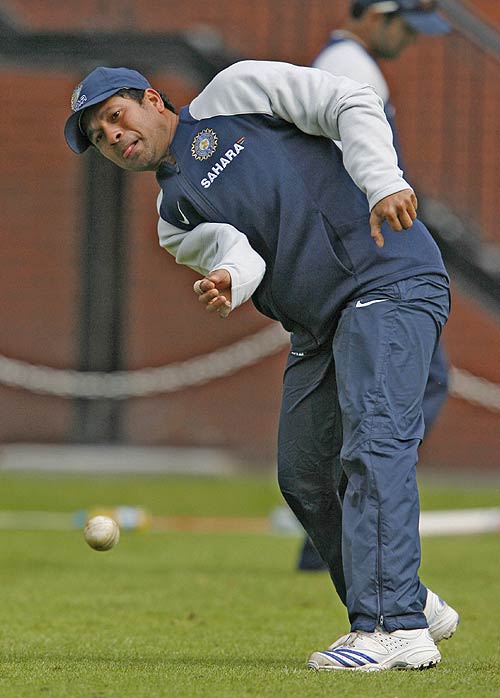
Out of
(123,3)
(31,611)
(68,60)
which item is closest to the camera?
(31,611)

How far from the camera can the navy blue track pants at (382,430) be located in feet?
12.0

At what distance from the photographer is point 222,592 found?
5703mm

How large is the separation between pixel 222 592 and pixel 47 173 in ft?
27.9

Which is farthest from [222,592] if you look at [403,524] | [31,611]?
[403,524]

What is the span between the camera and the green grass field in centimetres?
342

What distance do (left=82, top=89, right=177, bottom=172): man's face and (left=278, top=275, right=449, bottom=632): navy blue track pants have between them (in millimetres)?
700

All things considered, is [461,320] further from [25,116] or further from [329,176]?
[329,176]

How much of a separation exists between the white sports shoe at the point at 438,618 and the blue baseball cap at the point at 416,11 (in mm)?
2921

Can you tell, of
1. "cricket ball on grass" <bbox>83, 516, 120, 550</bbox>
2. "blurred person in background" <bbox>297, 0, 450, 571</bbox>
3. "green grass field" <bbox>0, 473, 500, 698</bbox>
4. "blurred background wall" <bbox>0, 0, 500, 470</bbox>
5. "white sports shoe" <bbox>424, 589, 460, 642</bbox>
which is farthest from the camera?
"blurred background wall" <bbox>0, 0, 500, 470</bbox>

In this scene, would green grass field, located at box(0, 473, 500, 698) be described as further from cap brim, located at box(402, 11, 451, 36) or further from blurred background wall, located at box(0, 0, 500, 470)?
blurred background wall, located at box(0, 0, 500, 470)

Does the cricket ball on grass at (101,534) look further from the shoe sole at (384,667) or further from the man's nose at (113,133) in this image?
the man's nose at (113,133)

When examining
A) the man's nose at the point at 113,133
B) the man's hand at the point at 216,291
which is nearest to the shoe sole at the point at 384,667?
the man's hand at the point at 216,291

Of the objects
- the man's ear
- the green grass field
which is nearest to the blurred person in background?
the green grass field

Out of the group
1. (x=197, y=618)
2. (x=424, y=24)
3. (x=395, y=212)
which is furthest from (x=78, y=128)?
(x=424, y=24)
